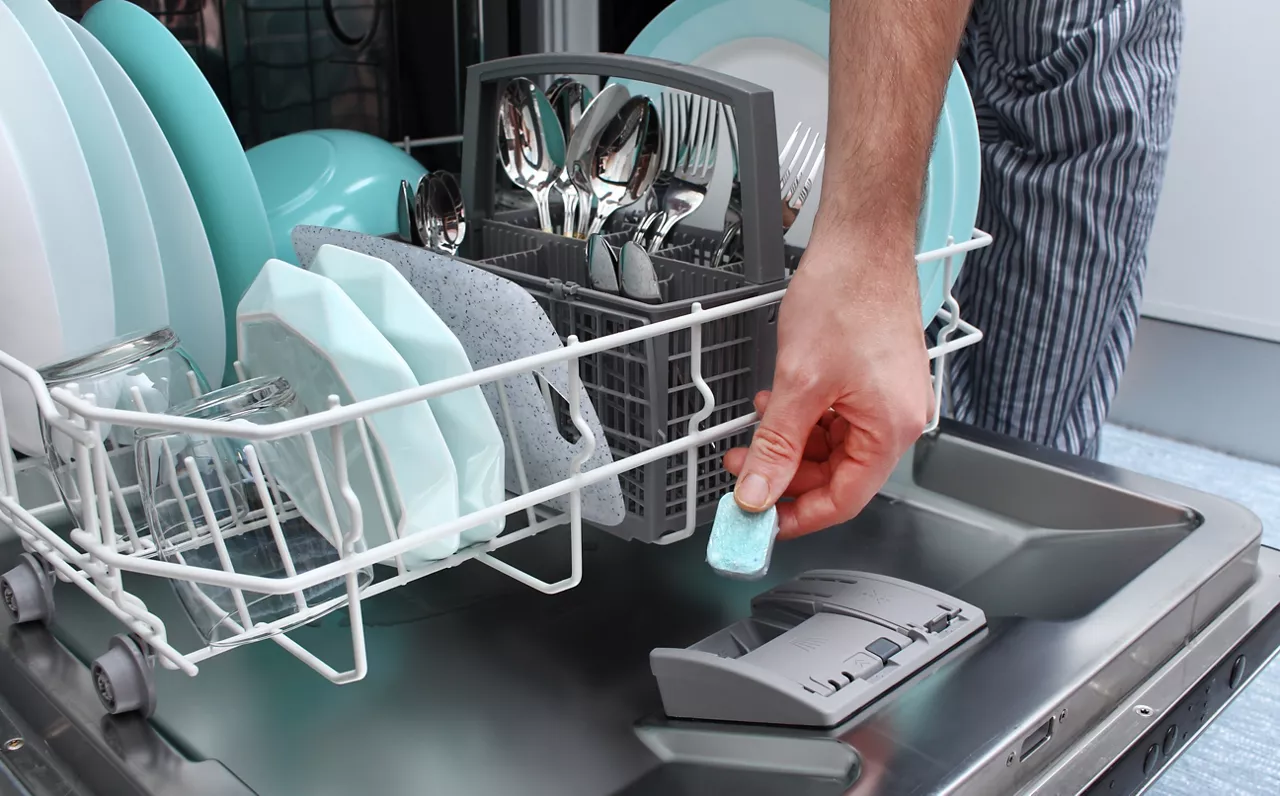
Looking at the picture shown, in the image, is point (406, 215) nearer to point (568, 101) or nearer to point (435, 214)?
point (435, 214)

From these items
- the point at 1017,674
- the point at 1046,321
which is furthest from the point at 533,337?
the point at 1046,321

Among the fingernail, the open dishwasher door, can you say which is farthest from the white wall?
the fingernail

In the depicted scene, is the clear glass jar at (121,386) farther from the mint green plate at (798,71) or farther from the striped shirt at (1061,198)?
the striped shirt at (1061,198)

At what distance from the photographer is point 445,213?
2.33 feet

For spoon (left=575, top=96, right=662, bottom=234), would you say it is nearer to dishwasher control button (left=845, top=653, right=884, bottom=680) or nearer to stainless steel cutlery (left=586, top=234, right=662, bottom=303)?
stainless steel cutlery (left=586, top=234, right=662, bottom=303)

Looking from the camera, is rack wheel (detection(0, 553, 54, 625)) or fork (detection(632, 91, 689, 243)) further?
fork (detection(632, 91, 689, 243))

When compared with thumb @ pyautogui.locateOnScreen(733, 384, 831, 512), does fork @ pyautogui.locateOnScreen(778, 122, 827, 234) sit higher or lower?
higher

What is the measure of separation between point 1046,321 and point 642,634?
2.37 feet

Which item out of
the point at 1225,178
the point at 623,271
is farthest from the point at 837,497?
the point at 1225,178

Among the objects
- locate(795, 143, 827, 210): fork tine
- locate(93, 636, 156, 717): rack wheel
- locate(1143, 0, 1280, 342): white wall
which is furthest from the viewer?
locate(1143, 0, 1280, 342): white wall

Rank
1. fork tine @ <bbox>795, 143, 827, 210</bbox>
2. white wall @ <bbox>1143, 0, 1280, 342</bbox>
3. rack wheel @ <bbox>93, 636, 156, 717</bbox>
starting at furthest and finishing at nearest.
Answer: white wall @ <bbox>1143, 0, 1280, 342</bbox> < fork tine @ <bbox>795, 143, 827, 210</bbox> < rack wheel @ <bbox>93, 636, 156, 717</bbox>

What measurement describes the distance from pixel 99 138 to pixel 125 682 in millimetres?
291

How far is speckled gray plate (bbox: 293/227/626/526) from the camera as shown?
1.73 feet

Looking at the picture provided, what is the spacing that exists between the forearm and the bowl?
1.29 feet
